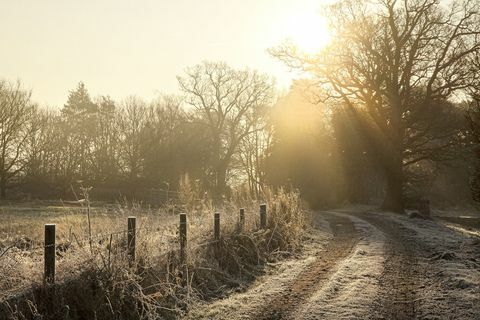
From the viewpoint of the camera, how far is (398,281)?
384 inches

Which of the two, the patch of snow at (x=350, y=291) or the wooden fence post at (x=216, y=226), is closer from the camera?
the patch of snow at (x=350, y=291)

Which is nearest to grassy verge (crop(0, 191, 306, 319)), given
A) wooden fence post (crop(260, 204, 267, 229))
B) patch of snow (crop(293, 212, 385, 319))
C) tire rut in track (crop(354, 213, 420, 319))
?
patch of snow (crop(293, 212, 385, 319))

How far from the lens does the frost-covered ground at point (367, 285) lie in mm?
7738

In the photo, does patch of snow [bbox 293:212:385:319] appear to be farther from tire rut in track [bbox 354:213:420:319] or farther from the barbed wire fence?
the barbed wire fence

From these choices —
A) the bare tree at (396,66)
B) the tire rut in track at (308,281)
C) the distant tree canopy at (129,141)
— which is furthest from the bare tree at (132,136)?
the tire rut in track at (308,281)

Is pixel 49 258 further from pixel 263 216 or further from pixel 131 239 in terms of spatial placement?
pixel 263 216

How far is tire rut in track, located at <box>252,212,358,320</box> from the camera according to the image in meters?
7.89

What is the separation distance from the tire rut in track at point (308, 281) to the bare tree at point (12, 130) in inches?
1554

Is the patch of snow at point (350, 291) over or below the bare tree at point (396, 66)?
below

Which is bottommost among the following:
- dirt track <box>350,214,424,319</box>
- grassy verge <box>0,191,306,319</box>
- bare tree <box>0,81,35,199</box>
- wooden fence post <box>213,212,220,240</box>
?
dirt track <box>350,214,424,319</box>

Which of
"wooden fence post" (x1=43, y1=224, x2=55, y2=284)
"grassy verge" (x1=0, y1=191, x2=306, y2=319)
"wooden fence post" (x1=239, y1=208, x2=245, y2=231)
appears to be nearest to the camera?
"grassy verge" (x1=0, y1=191, x2=306, y2=319)

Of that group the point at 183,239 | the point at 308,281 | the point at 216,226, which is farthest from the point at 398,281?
the point at 183,239

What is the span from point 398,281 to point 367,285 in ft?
2.63

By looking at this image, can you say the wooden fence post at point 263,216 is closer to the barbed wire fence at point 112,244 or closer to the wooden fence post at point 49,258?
the barbed wire fence at point 112,244
